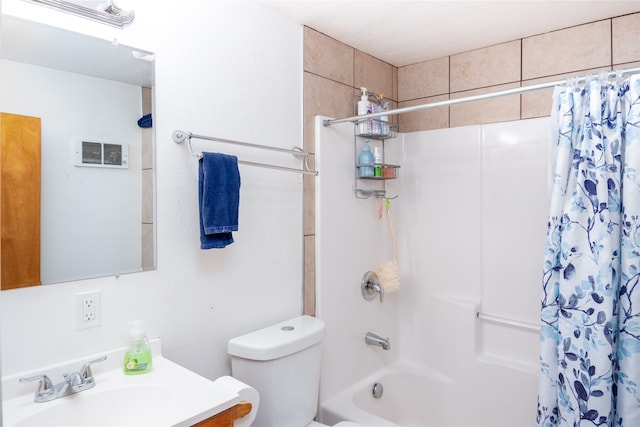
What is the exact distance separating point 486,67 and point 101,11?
1962 mm

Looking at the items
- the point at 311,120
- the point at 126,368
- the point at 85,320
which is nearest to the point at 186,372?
the point at 126,368

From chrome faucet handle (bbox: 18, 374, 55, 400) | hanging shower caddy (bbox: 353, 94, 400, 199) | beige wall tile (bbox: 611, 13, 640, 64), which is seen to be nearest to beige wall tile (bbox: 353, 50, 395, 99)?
hanging shower caddy (bbox: 353, 94, 400, 199)

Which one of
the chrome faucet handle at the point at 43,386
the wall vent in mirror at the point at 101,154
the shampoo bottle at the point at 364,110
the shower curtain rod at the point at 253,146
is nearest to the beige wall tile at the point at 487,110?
the shampoo bottle at the point at 364,110

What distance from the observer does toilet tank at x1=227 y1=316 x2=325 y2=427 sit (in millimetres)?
1638

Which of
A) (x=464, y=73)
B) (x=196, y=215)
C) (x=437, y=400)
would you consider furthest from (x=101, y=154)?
(x=437, y=400)

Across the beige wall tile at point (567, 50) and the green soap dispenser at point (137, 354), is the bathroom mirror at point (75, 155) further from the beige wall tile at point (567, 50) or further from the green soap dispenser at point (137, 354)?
the beige wall tile at point (567, 50)

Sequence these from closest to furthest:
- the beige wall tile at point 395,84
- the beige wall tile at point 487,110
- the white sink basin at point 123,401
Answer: the white sink basin at point 123,401 < the beige wall tile at point 487,110 < the beige wall tile at point 395,84

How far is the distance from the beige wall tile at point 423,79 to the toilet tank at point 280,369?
5.44ft

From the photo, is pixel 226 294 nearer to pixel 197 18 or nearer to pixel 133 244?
pixel 133 244

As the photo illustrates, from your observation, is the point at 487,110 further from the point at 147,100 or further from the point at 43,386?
the point at 43,386

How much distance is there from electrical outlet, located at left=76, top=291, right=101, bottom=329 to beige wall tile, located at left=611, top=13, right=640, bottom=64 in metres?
2.44

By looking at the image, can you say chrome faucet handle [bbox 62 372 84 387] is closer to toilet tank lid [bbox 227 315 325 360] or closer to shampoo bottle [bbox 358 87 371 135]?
toilet tank lid [bbox 227 315 325 360]

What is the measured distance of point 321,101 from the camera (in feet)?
7.04

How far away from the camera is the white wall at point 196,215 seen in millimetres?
1292
